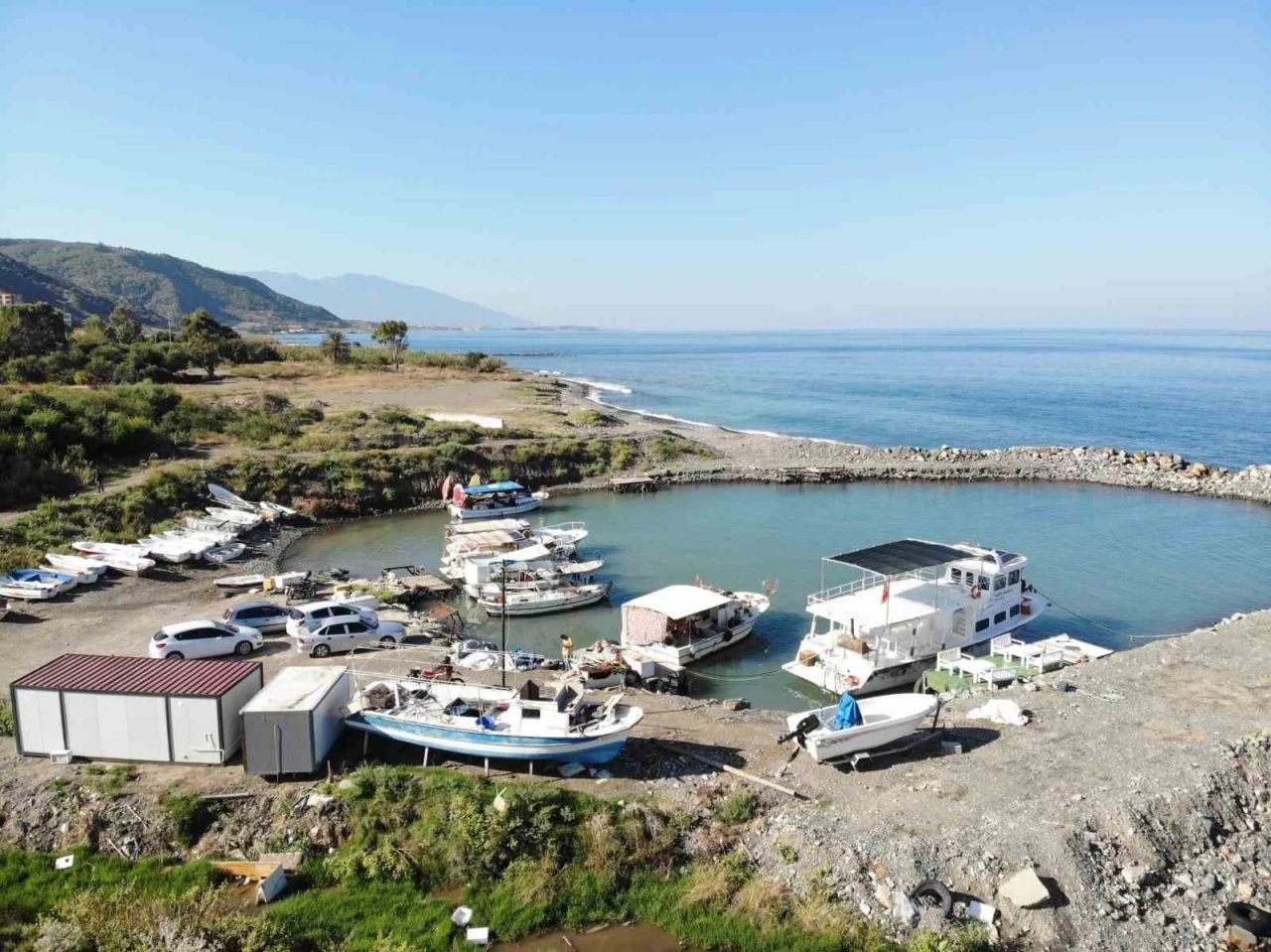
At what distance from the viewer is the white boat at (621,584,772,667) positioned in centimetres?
2470

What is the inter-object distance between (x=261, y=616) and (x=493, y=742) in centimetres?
1209

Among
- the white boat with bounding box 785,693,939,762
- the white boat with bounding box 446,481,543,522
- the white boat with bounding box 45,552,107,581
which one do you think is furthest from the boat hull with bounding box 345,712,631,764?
the white boat with bounding box 446,481,543,522

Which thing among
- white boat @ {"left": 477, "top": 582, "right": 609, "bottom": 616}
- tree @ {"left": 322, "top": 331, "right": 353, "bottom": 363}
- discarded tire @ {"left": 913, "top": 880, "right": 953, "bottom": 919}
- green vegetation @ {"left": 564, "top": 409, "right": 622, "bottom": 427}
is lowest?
white boat @ {"left": 477, "top": 582, "right": 609, "bottom": 616}

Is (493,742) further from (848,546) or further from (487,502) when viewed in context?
(487,502)

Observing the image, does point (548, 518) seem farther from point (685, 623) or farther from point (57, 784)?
point (57, 784)

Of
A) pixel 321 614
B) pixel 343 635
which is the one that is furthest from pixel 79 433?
pixel 343 635

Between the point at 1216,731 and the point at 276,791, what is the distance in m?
19.5

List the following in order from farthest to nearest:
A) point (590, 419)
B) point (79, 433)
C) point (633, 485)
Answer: point (590, 419)
point (633, 485)
point (79, 433)

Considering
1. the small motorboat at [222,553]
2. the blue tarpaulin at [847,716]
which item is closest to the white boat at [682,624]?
the blue tarpaulin at [847,716]

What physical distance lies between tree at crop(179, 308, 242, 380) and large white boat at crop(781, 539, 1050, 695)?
7455 centimetres

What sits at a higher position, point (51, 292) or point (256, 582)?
point (51, 292)

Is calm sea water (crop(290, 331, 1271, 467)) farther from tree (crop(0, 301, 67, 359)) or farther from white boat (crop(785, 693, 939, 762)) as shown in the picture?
tree (crop(0, 301, 67, 359))

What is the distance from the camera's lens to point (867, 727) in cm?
1641

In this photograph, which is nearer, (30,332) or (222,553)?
(222,553)
